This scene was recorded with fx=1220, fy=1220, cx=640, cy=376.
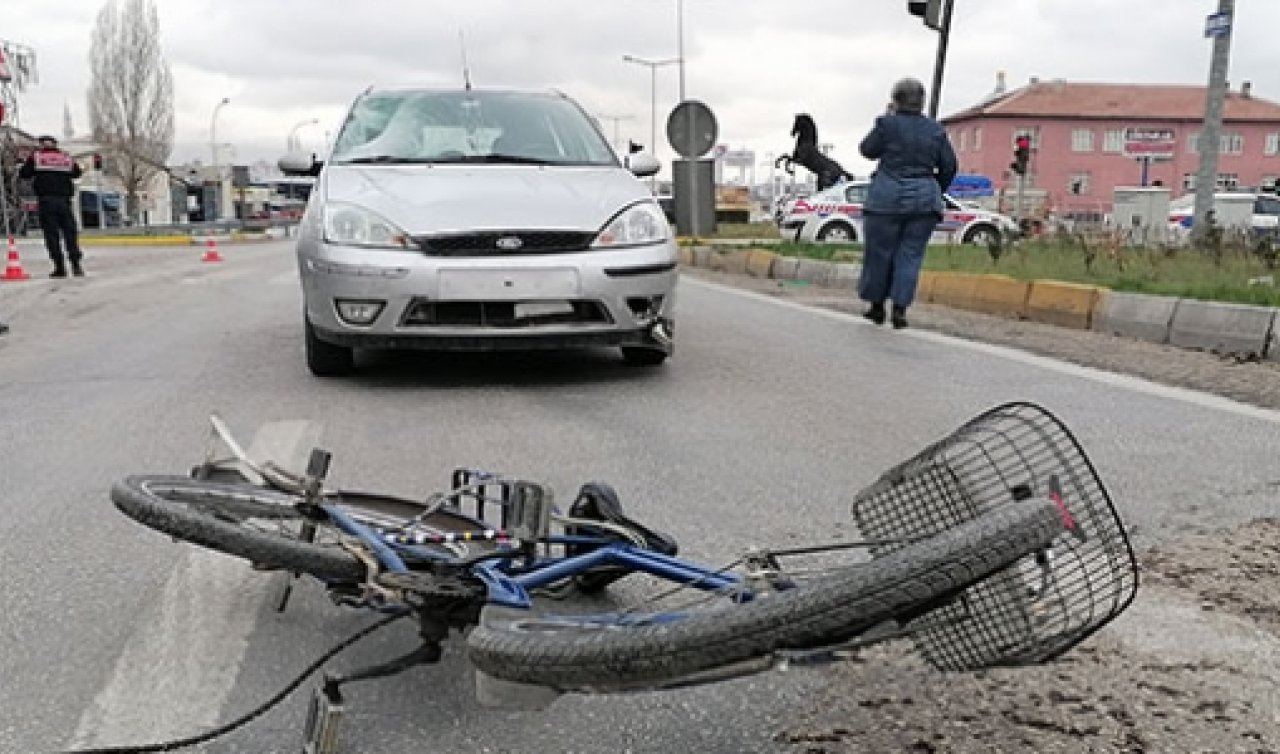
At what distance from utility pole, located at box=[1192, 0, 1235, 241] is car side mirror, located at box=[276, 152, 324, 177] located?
9.45 m

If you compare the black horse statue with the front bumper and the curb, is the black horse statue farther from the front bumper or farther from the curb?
the front bumper

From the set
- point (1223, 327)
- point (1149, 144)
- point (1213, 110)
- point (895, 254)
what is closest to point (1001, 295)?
point (895, 254)

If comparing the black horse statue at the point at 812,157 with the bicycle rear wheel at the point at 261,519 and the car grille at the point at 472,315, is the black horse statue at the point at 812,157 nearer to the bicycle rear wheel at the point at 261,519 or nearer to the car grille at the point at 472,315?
the car grille at the point at 472,315

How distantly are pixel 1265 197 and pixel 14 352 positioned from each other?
31.8 meters

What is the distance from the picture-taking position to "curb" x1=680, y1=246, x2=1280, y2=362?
7.15 meters

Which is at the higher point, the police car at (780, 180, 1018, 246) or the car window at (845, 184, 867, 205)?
the car window at (845, 184, 867, 205)

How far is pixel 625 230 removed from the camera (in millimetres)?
5684

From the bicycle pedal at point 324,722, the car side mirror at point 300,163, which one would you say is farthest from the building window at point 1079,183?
the bicycle pedal at point 324,722

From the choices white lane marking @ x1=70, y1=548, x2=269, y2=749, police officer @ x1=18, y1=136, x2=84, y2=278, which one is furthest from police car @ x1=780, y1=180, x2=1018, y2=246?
white lane marking @ x1=70, y1=548, x2=269, y2=749

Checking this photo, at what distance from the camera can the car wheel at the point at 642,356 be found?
21.1 feet

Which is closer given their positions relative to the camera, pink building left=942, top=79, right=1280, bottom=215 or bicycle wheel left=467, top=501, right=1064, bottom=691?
bicycle wheel left=467, top=501, right=1064, bottom=691

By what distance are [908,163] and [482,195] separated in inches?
158

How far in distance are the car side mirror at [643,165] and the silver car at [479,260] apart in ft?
3.14

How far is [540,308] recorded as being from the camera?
545 centimetres
